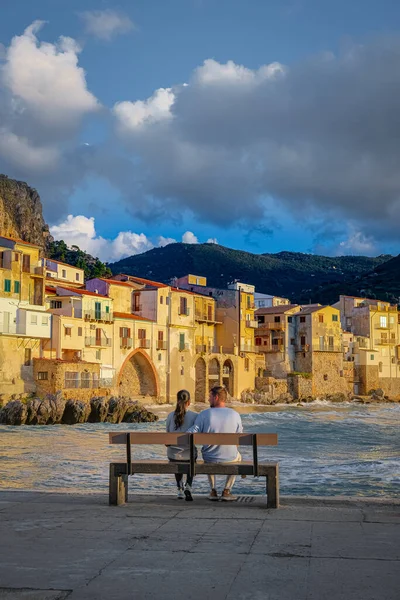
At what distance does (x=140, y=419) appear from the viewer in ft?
169

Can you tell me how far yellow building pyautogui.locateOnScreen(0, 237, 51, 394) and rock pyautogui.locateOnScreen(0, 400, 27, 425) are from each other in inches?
221

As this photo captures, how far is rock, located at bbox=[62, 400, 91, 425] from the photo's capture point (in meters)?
47.8

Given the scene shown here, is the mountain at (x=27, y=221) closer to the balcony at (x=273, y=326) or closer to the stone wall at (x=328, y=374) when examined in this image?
the balcony at (x=273, y=326)

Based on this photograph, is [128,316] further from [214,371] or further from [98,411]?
[98,411]

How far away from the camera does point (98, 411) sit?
164 ft

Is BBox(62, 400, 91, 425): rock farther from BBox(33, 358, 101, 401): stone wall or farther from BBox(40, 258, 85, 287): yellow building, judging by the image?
BBox(40, 258, 85, 287): yellow building

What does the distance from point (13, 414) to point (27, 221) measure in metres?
76.9

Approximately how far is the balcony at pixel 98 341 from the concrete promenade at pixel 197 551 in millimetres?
51112

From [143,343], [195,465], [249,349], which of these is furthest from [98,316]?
[195,465]

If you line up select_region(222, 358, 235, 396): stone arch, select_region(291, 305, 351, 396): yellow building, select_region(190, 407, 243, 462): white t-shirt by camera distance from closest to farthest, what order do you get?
1. select_region(190, 407, 243, 462): white t-shirt
2. select_region(222, 358, 235, 396): stone arch
3. select_region(291, 305, 351, 396): yellow building

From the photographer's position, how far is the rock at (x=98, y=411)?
49812 millimetres

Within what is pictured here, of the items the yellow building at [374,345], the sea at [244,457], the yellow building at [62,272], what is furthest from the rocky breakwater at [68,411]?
the yellow building at [374,345]

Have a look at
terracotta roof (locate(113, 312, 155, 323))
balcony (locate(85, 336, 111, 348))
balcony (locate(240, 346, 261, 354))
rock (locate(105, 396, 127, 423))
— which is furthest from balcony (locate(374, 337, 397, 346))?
rock (locate(105, 396, 127, 423))

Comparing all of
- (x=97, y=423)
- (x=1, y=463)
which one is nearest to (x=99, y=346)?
(x=97, y=423)
